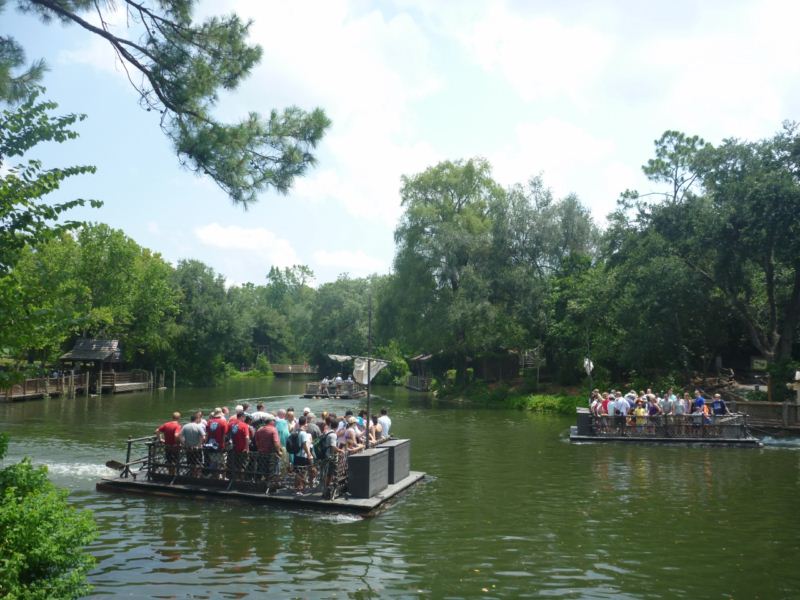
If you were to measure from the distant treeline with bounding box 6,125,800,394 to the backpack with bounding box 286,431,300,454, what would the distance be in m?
15.0

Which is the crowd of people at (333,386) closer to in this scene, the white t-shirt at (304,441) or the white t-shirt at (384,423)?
the white t-shirt at (384,423)

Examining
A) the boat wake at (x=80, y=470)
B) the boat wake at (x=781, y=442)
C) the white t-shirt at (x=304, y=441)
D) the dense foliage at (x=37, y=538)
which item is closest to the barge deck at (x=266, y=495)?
the white t-shirt at (x=304, y=441)

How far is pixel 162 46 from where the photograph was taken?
11.8 metres

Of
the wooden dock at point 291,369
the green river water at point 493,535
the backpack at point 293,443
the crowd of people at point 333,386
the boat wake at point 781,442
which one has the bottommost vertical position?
the green river water at point 493,535

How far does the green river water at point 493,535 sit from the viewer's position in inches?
438

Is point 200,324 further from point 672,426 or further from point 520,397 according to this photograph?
point 672,426

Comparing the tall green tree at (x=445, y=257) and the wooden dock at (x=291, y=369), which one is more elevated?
the tall green tree at (x=445, y=257)

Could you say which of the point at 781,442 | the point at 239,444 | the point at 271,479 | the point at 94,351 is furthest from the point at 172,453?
the point at 94,351

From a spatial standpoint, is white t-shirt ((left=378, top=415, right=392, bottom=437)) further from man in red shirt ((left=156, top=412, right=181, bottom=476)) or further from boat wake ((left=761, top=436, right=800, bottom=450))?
boat wake ((left=761, top=436, right=800, bottom=450))

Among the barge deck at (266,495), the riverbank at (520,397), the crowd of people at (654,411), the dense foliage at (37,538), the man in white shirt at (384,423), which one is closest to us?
the dense foliage at (37,538)

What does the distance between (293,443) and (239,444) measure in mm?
1313

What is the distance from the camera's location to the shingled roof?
2258 inches

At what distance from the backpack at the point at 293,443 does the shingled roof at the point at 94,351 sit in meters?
45.4

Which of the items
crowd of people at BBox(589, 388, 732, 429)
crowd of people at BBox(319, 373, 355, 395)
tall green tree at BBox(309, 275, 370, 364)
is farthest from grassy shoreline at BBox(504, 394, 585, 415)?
tall green tree at BBox(309, 275, 370, 364)
